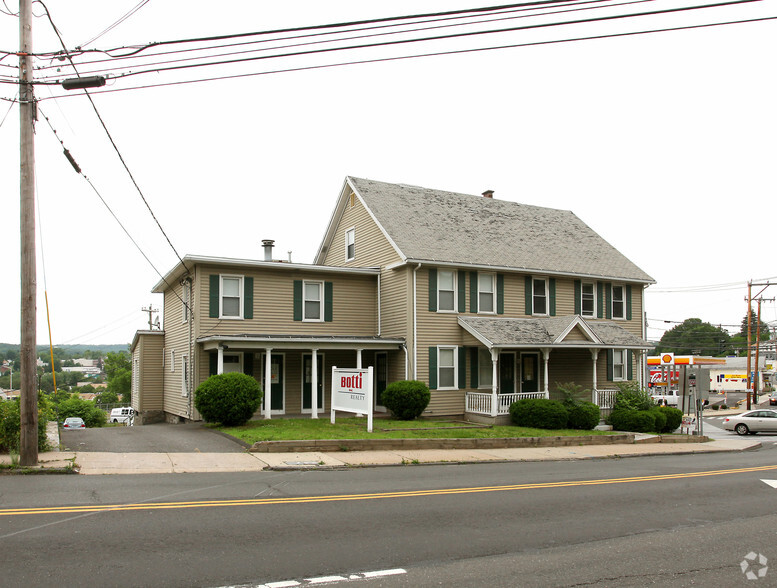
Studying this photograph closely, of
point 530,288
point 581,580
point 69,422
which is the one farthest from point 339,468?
point 69,422

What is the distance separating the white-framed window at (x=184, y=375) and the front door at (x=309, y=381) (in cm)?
416

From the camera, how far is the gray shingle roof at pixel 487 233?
26.0 m

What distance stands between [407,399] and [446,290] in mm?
4813

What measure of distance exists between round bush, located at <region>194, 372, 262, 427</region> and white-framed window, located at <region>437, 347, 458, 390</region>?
7.72m

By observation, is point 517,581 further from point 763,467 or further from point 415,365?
point 415,365

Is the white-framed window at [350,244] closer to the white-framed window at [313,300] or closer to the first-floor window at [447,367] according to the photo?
the white-framed window at [313,300]

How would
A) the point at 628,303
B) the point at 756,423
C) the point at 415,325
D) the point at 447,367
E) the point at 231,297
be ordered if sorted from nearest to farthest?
the point at 231,297
the point at 415,325
the point at 447,367
the point at 628,303
the point at 756,423

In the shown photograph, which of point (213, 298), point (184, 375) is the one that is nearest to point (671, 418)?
point (213, 298)

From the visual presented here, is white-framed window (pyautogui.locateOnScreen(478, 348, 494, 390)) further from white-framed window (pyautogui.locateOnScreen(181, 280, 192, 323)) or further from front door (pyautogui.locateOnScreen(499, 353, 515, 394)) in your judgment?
white-framed window (pyautogui.locateOnScreen(181, 280, 192, 323))

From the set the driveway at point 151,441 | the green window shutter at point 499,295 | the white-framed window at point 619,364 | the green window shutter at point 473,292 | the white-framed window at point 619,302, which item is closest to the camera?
the driveway at point 151,441

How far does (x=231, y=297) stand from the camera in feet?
77.4

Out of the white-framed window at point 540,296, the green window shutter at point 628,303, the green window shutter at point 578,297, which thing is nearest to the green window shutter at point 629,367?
the green window shutter at point 628,303

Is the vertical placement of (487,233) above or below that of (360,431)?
above

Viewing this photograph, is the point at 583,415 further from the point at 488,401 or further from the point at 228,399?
the point at 228,399
